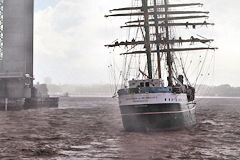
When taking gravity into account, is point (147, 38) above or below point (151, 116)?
above

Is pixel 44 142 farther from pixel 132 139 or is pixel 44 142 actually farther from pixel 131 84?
pixel 131 84

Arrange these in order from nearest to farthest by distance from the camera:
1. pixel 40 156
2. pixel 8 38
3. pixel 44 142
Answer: pixel 40 156 < pixel 44 142 < pixel 8 38

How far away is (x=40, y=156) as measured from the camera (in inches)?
681

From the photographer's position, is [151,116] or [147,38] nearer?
[151,116]

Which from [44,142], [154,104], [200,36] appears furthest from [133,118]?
[200,36]

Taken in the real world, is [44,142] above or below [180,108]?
below

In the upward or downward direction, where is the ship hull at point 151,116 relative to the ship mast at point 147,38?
downward

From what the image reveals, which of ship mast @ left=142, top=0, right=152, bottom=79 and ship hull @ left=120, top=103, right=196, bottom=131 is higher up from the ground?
ship mast @ left=142, top=0, right=152, bottom=79

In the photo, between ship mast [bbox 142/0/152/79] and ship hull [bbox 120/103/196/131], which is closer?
ship hull [bbox 120/103/196/131]

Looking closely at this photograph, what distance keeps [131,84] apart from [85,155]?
14588 mm

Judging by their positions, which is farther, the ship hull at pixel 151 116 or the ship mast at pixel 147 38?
the ship mast at pixel 147 38

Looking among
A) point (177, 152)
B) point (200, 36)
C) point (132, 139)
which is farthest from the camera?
point (200, 36)

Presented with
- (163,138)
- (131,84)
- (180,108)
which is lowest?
(163,138)

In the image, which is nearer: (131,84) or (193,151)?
(193,151)
